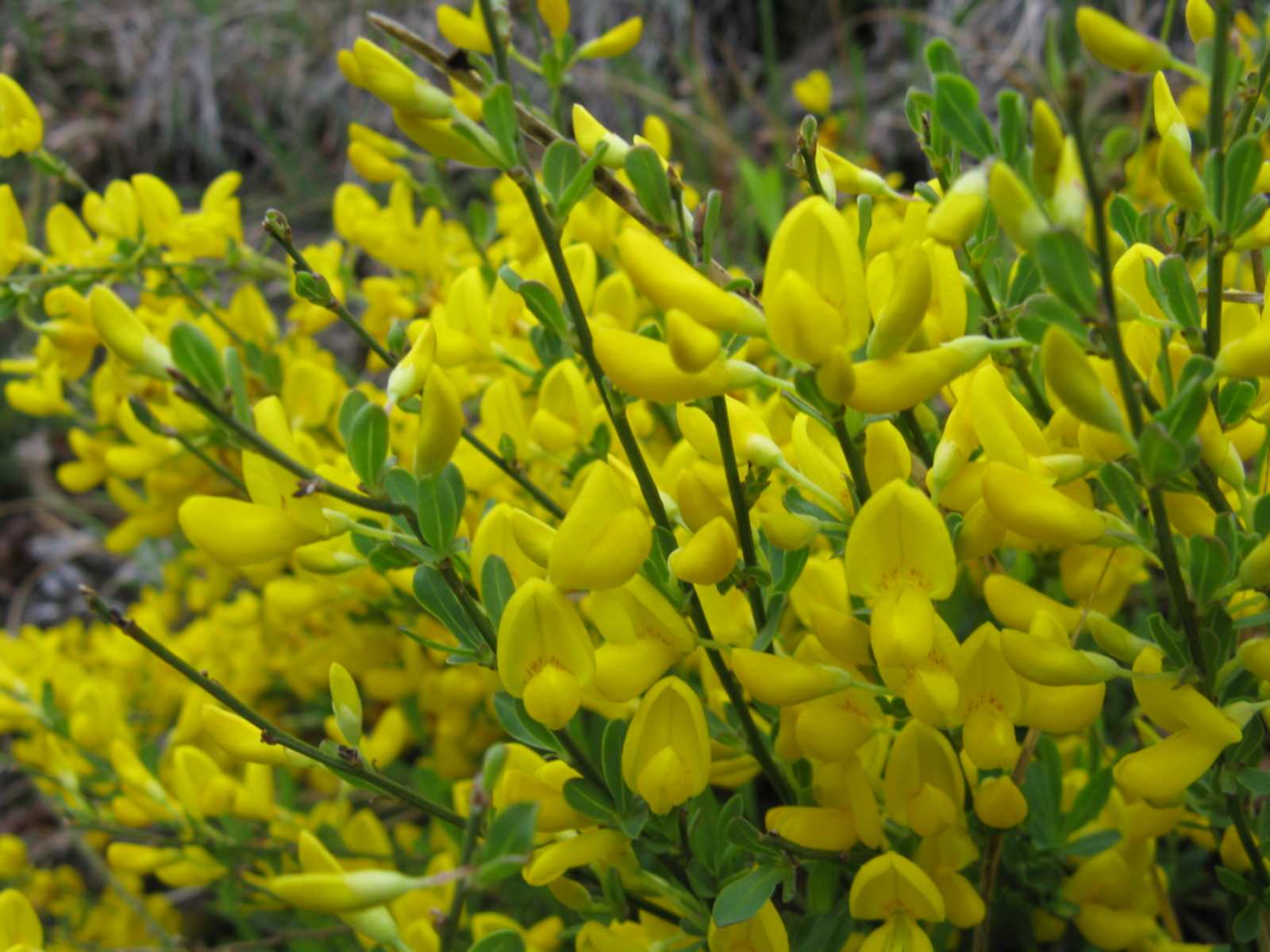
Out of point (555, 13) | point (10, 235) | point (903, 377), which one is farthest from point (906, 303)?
point (10, 235)

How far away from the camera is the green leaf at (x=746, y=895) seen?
0.60 meters

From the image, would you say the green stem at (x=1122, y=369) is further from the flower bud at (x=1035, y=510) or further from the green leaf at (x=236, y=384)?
the green leaf at (x=236, y=384)

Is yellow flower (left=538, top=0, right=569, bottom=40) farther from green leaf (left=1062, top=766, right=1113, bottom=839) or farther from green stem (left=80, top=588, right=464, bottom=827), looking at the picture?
green leaf (left=1062, top=766, right=1113, bottom=839)

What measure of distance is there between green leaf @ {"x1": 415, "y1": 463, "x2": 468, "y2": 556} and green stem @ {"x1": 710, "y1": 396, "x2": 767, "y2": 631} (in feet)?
0.46

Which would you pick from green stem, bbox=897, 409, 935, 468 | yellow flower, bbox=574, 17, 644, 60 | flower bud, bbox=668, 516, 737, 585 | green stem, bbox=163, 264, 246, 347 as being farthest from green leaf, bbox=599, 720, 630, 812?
green stem, bbox=163, 264, 246, 347

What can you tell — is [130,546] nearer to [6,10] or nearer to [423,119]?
[423,119]

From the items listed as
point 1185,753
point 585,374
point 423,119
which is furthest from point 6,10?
point 1185,753

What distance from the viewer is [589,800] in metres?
0.63

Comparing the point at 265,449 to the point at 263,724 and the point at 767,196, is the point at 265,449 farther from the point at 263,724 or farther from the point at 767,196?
the point at 767,196

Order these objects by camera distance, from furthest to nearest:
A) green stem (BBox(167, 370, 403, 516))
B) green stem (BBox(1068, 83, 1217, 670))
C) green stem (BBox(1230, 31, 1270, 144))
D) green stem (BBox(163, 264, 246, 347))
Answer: green stem (BBox(163, 264, 246, 347)), green stem (BBox(1230, 31, 1270, 144)), green stem (BBox(167, 370, 403, 516)), green stem (BBox(1068, 83, 1217, 670))

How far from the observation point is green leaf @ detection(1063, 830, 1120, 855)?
0.77m

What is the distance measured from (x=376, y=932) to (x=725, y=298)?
345 mm

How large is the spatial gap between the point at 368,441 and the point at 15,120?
2.50ft

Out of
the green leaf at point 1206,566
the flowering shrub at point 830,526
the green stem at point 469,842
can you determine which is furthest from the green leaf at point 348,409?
the green leaf at point 1206,566
